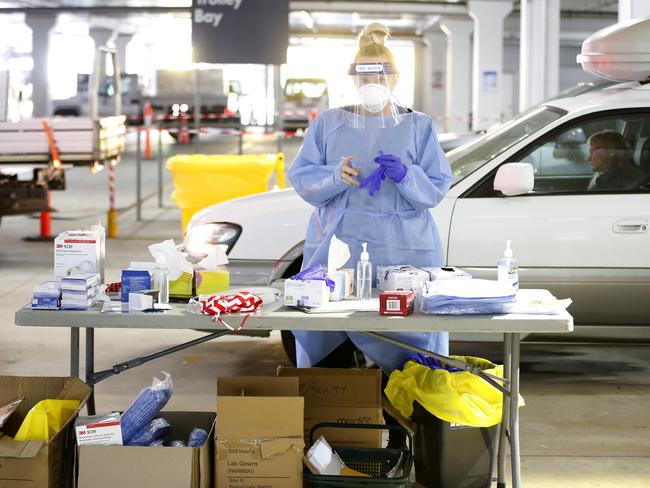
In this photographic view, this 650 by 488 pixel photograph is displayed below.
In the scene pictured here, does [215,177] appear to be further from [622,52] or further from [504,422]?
[504,422]

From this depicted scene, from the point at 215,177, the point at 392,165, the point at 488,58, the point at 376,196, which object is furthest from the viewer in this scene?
the point at 488,58

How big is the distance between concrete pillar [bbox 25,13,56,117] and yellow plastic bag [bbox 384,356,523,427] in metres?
31.5

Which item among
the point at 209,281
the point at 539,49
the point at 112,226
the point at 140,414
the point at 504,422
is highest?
the point at 539,49

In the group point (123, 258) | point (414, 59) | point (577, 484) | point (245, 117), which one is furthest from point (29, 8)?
point (577, 484)

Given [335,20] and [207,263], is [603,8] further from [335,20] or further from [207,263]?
[207,263]

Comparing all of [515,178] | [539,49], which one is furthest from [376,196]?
[539,49]

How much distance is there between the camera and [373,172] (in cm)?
451

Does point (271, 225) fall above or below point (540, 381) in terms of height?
above

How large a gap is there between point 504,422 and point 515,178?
68.1 inches

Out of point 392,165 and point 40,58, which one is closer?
point 392,165

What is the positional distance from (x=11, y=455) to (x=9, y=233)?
9807 millimetres

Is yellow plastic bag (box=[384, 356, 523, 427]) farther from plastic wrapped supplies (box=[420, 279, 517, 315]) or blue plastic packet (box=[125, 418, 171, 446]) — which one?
blue plastic packet (box=[125, 418, 171, 446])

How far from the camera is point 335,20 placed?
37969 mm

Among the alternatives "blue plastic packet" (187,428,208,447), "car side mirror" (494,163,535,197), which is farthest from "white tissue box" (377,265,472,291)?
"car side mirror" (494,163,535,197)
